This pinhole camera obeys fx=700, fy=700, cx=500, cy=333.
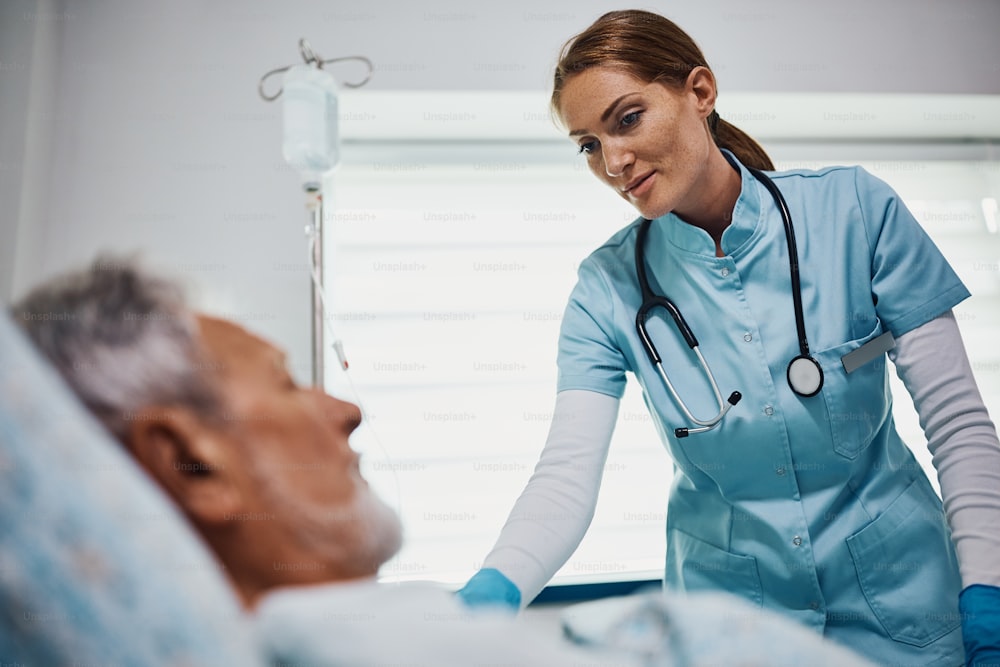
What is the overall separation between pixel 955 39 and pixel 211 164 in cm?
231

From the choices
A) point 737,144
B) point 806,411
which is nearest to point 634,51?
point 737,144

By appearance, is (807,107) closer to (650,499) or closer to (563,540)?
(650,499)

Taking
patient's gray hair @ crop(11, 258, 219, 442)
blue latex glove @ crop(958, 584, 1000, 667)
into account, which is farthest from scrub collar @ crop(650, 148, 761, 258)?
patient's gray hair @ crop(11, 258, 219, 442)

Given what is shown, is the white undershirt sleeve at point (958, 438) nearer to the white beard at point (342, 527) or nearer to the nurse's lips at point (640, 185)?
the nurse's lips at point (640, 185)


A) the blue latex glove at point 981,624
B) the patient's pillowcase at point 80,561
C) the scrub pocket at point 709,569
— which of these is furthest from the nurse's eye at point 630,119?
the patient's pillowcase at point 80,561

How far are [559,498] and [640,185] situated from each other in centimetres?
55

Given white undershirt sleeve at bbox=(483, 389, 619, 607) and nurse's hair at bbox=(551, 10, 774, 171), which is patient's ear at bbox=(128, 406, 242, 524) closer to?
white undershirt sleeve at bbox=(483, 389, 619, 607)

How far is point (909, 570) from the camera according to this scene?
3.61 ft

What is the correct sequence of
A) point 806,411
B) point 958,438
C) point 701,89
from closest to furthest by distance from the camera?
1. point 958,438
2. point 806,411
3. point 701,89

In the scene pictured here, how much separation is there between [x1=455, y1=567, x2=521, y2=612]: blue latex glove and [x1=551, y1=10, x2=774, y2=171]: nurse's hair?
0.83m

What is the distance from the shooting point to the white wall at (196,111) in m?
1.81

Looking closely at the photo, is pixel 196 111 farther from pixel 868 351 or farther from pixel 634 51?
pixel 868 351

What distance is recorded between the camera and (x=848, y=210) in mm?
1188

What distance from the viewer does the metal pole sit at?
1.60 m
